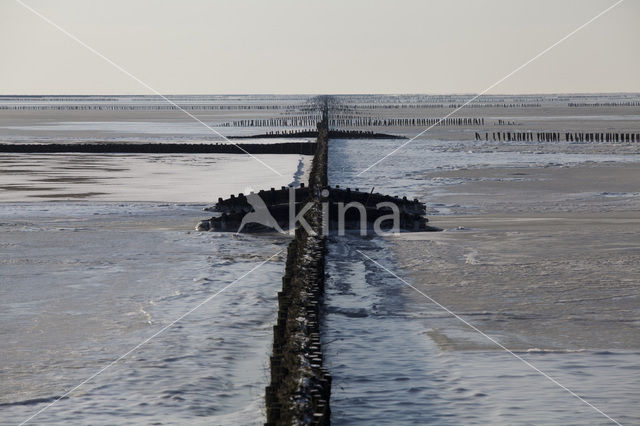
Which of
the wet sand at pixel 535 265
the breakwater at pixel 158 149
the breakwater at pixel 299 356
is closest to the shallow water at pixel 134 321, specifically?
the breakwater at pixel 299 356

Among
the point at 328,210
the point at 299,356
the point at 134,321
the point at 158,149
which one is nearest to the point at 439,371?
the point at 299,356

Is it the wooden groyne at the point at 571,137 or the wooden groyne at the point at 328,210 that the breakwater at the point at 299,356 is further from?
the wooden groyne at the point at 571,137

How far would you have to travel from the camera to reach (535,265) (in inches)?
744

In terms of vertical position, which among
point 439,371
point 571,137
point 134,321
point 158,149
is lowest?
point 439,371

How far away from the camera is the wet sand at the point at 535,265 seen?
45.3 ft

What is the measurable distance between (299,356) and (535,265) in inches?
402

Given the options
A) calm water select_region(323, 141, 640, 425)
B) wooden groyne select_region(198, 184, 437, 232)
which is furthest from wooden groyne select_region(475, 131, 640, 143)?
calm water select_region(323, 141, 640, 425)

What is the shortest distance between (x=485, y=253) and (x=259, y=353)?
882 cm

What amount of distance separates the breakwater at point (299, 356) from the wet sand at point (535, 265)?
2.21m

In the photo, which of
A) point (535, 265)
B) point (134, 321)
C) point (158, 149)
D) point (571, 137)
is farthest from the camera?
point (571, 137)

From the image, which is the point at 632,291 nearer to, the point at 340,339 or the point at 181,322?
the point at 340,339

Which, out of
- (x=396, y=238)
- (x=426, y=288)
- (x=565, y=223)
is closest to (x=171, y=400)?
(x=426, y=288)

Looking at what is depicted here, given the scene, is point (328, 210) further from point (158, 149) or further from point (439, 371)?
point (158, 149)

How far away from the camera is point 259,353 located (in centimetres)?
1277
